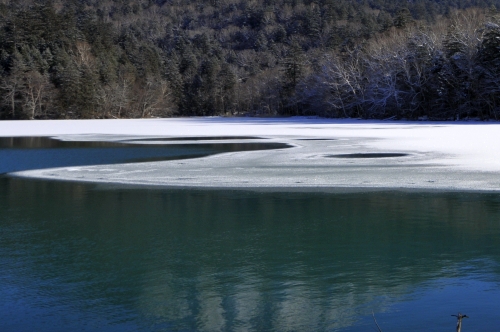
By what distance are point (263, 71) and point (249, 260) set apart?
275 ft

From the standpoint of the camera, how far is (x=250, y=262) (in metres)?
8.17

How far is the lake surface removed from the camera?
6160 millimetres

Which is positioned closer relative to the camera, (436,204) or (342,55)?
(436,204)

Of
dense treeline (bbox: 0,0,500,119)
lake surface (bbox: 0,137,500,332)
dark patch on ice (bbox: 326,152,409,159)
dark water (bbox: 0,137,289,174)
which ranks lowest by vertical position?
lake surface (bbox: 0,137,500,332)

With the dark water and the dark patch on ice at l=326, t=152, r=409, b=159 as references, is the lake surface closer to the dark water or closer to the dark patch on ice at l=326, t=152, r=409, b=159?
the dark water

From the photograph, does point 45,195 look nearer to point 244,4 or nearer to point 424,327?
point 424,327

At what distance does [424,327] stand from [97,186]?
10341mm

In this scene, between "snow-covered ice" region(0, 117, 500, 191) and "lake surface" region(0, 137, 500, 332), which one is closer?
"lake surface" region(0, 137, 500, 332)

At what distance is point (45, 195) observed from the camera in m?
13.5

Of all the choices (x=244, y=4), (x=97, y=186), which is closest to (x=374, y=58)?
(x=97, y=186)

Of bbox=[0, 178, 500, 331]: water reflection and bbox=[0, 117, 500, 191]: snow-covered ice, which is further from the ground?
bbox=[0, 117, 500, 191]: snow-covered ice

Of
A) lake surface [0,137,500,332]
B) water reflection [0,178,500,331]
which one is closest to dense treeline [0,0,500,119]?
lake surface [0,137,500,332]

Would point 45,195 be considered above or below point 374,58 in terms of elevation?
below

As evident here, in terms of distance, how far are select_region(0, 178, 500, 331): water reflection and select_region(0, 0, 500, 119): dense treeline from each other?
4369cm
